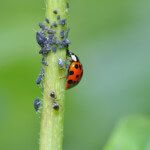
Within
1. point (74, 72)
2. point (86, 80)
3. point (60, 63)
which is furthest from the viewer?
point (86, 80)

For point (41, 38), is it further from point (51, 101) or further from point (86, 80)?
point (86, 80)

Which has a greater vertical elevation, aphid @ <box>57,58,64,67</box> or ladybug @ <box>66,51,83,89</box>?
ladybug @ <box>66,51,83,89</box>

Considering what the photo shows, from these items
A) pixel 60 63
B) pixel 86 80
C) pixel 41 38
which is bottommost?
pixel 60 63

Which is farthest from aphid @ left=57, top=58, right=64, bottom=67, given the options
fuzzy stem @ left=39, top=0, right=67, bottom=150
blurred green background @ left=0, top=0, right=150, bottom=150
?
blurred green background @ left=0, top=0, right=150, bottom=150

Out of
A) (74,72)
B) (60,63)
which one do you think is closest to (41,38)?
(60,63)

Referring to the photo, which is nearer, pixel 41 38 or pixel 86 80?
pixel 41 38

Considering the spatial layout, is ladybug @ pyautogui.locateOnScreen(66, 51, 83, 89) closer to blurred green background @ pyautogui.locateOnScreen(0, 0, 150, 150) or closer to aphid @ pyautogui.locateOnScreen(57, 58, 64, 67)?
aphid @ pyautogui.locateOnScreen(57, 58, 64, 67)

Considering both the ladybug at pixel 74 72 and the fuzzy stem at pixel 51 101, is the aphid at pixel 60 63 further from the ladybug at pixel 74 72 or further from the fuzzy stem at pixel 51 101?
the ladybug at pixel 74 72
